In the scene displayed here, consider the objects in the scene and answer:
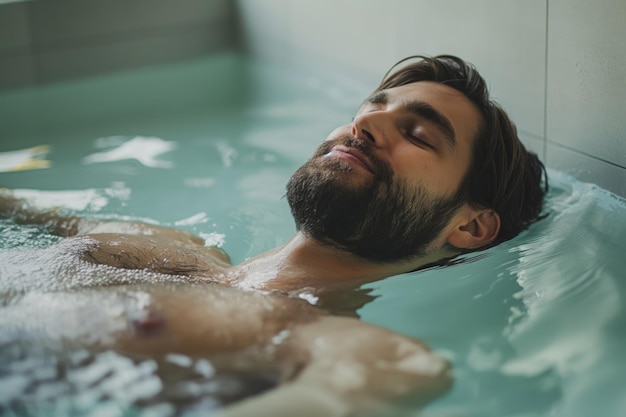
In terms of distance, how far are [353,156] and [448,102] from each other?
12.0 inches

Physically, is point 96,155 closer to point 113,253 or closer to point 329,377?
point 113,253

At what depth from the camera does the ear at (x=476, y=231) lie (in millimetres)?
2059

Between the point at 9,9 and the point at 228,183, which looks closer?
the point at 228,183

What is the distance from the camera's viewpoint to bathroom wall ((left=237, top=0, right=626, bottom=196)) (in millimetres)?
2268

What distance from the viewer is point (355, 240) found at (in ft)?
6.35

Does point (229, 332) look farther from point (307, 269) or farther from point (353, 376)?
point (307, 269)

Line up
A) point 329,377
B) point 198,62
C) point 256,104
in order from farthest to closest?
point 198,62
point 256,104
point 329,377

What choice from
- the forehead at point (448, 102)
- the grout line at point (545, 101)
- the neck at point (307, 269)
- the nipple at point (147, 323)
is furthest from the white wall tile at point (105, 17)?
the nipple at point (147, 323)

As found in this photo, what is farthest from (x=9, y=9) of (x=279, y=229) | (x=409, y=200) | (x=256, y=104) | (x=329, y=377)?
(x=329, y=377)

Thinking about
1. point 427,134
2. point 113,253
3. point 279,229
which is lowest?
point 279,229

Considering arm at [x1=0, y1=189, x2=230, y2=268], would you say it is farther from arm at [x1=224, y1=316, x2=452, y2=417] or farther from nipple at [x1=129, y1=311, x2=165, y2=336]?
arm at [x1=224, y1=316, x2=452, y2=417]

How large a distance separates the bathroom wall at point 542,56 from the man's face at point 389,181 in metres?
0.46

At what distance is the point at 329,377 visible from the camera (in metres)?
1.42

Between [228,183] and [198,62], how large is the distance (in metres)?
1.97
